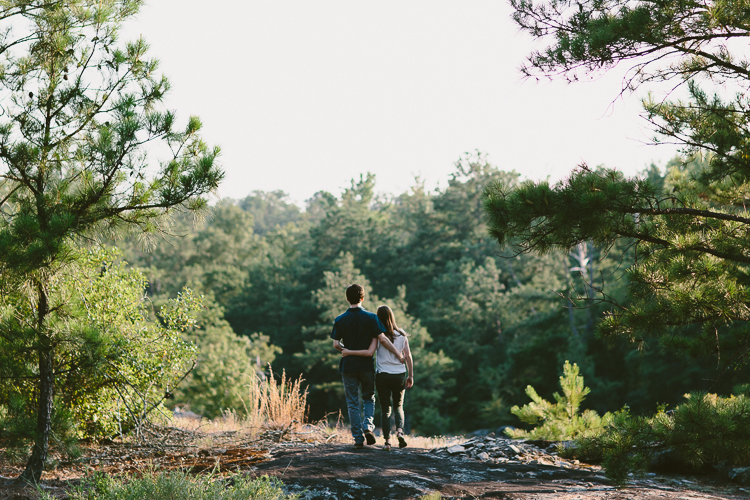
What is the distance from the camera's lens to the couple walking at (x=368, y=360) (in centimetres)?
564

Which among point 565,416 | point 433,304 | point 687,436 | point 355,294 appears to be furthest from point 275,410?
point 433,304

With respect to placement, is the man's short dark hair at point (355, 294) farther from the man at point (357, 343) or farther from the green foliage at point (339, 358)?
the green foliage at point (339, 358)

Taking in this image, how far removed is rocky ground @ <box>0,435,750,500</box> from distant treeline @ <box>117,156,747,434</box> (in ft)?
37.9

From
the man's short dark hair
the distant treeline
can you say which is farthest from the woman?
the distant treeline

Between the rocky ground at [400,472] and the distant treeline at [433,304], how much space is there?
11.6m

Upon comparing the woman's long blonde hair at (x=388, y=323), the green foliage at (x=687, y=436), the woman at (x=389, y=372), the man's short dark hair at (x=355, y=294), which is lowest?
the green foliage at (x=687, y=436)

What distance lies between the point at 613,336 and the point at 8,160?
5.32 metres

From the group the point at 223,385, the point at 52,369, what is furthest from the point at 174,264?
the point at 52,369

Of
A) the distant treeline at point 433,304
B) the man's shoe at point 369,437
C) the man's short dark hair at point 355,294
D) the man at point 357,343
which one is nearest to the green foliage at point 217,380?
the distant treeline at point 433,304

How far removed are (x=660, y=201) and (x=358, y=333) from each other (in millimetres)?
2931

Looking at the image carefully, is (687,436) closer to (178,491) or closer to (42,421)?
(178,491)

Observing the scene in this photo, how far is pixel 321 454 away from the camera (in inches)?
211

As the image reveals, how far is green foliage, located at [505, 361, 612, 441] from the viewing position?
7324 millimetres

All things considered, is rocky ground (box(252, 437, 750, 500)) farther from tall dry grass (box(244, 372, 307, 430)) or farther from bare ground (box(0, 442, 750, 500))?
tall dry grass (box(244, 372, 307, 430))
